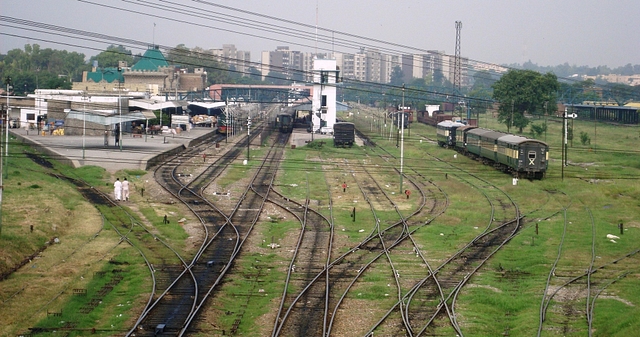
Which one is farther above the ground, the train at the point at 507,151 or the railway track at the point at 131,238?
the train at the point at 507,151

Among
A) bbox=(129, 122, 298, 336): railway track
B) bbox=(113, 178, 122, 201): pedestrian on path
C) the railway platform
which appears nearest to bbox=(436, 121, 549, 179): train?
bbox=(129, 122, 298, 336): railway track

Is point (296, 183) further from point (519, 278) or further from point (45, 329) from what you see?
point (45, 329)

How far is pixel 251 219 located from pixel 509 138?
70.5 ft

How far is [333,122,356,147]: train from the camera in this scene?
60.2m

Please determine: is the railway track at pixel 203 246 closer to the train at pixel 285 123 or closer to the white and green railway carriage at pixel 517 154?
the white and green railway carriage at pixel 517 154

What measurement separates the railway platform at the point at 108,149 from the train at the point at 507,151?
2133cm

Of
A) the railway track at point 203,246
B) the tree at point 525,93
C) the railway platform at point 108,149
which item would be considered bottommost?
the railway track at point 203,246

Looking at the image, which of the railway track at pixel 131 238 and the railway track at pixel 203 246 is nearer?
the railway track at pixel 203 246

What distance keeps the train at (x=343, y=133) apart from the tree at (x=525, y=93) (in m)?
22.3

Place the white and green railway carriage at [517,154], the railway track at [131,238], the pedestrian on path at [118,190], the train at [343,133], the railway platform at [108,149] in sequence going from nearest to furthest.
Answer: the railway track at [131,238] → the pedestrian on path at [118,190] → the white and green railway carriage at [517,154] → the railway platform at [108,149] → the train at [343,133]

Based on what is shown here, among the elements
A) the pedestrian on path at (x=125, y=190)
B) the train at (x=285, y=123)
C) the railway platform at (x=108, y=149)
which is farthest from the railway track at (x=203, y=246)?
the train at (x=285, y=123)

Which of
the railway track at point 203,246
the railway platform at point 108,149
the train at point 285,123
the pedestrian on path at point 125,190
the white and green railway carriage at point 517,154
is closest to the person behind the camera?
the railway track at point 203,246

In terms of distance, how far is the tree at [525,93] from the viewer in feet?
251

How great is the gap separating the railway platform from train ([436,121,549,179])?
2133 centimetres
